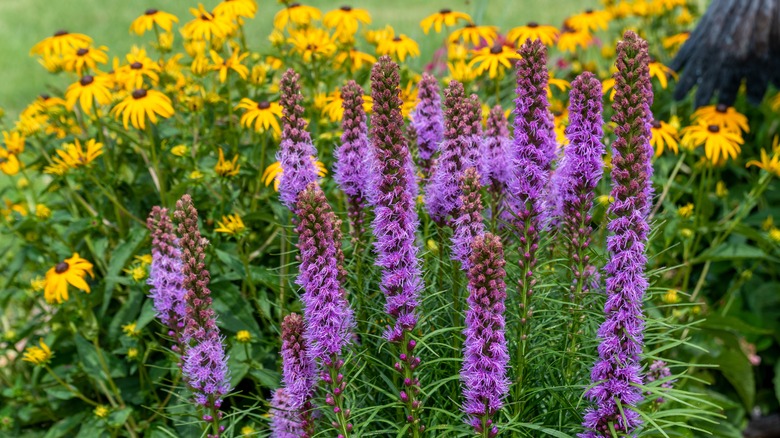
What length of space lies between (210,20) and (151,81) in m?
0.48

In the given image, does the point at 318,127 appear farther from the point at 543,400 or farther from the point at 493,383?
the point at 493,383

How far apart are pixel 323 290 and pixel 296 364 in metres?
0.27

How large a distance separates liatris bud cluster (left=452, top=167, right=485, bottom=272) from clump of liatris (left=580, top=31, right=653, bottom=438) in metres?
0.34

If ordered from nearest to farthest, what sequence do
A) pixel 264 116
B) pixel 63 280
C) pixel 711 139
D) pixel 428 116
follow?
pixel 428 116 < pixel 63 280 < pixel 264 116 < pixel 711 139

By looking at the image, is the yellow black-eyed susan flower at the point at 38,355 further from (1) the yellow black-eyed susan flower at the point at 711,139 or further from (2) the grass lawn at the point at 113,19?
(2) the grass lawn at the point at 113,19

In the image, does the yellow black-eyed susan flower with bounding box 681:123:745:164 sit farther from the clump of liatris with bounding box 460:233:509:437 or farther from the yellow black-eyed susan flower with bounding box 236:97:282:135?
the clump of liatris with bounding box 460:233:509:437

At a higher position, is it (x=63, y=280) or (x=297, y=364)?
(x=297, y=364)

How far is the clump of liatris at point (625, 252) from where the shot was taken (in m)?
2.06

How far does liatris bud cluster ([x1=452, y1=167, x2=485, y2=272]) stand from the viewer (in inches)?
84.0

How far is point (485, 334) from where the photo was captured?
6.81 feet

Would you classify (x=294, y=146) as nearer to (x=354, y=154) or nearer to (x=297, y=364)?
(x=354, y=154)

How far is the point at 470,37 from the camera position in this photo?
189 inches

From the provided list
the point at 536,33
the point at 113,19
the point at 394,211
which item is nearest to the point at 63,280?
the point at 394,211

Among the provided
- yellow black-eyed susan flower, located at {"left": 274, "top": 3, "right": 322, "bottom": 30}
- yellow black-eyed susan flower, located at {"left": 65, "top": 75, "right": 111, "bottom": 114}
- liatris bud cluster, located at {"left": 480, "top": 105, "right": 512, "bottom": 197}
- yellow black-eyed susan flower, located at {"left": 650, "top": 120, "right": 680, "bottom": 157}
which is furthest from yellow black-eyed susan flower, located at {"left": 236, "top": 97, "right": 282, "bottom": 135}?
yellow black-eyed susan flower, located at {"left": 650, "top": 120, "right": 680, "bottom": 157}
